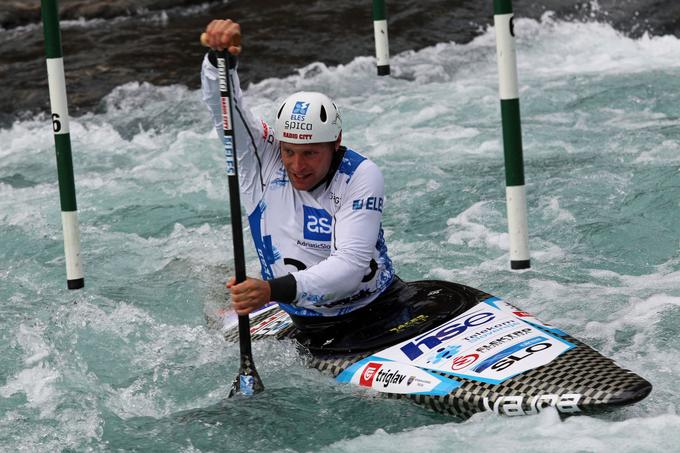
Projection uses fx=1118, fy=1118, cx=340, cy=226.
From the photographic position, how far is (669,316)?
5.08m

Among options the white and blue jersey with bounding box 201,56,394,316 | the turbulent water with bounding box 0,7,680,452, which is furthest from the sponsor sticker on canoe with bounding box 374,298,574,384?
the white and blue jersey with bounding box 201,56,394,316

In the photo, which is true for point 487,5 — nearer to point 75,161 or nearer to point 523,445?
point 75,161

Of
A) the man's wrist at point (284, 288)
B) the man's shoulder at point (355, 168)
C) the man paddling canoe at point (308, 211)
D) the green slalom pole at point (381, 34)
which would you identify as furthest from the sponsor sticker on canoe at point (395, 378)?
the green slalom pole at point (381, 34)

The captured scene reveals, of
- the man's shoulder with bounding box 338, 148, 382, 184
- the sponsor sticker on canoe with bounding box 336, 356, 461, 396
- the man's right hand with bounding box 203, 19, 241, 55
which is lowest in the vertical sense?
the sponsor sticker on canoe with bounding box 336, 356, 461, 396

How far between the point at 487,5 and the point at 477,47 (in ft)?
4.62

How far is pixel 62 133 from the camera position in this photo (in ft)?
17.9

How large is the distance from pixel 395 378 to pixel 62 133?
2.23 m

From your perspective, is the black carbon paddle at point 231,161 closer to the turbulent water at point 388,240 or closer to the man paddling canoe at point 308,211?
the man paddling canoe at point 308,211

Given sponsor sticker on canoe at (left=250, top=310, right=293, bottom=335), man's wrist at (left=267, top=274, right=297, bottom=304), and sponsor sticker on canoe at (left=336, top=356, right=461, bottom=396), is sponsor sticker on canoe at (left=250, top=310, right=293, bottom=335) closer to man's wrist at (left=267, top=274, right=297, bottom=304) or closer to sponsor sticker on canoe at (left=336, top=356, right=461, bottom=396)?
sponsor sticker on canoe at (left=336, top=356, right=461, bottom=396)

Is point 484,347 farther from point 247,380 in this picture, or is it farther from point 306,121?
point 306,121

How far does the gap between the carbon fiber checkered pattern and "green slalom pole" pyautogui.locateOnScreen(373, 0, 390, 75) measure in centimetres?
575

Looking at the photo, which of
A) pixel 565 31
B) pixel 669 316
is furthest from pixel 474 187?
pixel 565 31

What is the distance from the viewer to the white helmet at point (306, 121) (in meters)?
4.21

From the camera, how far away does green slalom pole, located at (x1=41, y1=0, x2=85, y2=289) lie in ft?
17.4
